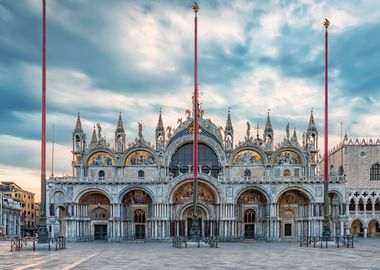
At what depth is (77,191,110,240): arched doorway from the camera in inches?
3103

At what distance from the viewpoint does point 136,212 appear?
79.8 m

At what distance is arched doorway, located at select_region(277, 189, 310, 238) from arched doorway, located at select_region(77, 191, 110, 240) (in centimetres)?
2375

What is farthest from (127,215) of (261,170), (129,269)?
(129,269)

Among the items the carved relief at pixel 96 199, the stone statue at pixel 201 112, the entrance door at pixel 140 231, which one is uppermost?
the stone statue at pixel 201 112

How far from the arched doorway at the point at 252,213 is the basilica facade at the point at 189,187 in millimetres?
137

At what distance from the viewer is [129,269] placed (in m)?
29.5

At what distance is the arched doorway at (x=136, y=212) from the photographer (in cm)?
7894

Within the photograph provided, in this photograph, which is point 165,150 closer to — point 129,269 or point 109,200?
point 109,200

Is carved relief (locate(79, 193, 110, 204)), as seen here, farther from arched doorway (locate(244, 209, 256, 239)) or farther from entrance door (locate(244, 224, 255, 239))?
entrance door (locate(244, 224, 255, 239))

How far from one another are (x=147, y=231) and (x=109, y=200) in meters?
6.65

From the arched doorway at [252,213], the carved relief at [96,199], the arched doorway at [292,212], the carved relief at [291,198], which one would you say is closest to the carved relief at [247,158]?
the arched doorway at [252,213]

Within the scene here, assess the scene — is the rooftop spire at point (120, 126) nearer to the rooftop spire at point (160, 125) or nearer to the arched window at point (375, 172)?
the rooftop spire at point (160, 125)

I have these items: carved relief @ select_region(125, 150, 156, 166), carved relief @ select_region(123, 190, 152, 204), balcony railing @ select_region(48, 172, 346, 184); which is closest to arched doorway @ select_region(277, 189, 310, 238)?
balcony railing @ select_region(48, 172, 346, 184)

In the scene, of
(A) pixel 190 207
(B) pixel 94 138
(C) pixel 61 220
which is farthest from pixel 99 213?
(A) pixel 190 207
